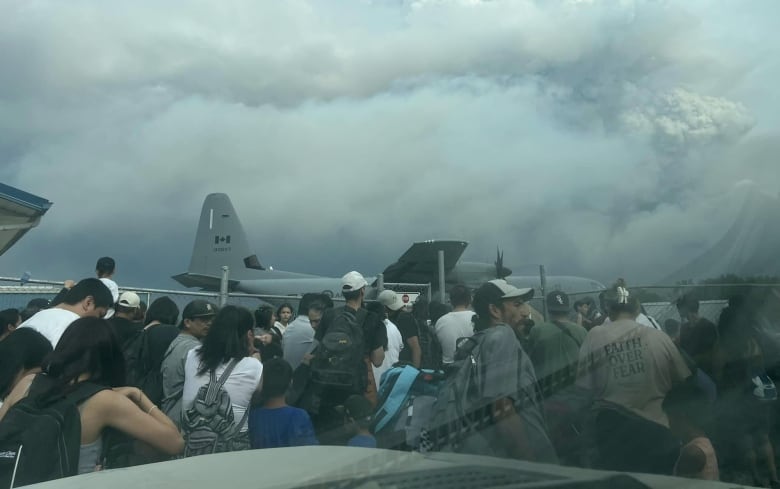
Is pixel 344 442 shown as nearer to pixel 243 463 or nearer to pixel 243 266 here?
pixel 243 463

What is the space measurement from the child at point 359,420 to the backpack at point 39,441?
1.55 m

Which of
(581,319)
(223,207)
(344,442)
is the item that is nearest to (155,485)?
(344,442)

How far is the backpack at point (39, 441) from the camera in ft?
8.37

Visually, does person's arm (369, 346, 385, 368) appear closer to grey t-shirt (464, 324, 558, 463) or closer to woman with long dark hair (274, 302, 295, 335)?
grey t-shirt (464, 324, 558, 463)

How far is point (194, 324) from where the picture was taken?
15.0ft

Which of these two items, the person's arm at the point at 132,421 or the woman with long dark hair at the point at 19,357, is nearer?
the person's arm at the point at 132,421

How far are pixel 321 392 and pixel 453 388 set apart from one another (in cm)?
144

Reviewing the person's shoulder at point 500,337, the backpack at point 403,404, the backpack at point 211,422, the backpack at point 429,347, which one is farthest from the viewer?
the backpack at point 429,347

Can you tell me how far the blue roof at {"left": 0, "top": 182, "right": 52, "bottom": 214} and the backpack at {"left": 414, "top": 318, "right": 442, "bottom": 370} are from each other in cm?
380

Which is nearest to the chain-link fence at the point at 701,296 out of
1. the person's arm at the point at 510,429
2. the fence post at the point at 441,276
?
the person's arm at the point at 510,429

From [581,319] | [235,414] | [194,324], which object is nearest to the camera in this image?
[235,414]

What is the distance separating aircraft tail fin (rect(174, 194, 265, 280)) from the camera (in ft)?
70.6

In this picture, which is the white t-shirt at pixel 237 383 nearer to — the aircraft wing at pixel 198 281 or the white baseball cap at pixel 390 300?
the white baseball cap at pixel 390 300

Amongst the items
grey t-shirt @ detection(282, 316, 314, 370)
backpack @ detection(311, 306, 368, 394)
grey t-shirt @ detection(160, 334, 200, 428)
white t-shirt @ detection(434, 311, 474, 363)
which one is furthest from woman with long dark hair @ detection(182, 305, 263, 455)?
white t-shirt @ detection(434, 311, 474, 363)
